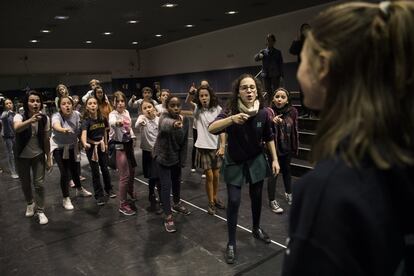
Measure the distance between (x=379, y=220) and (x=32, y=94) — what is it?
3914mm

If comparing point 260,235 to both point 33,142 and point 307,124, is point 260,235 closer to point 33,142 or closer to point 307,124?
point 33,142

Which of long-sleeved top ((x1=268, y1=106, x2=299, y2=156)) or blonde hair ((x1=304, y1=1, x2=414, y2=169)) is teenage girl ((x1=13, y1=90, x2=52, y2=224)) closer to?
long-sleeved top ((x1=268, y1=106, x2=299, y2=156))

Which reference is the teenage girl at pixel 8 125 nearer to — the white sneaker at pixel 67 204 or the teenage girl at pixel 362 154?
the white sneaker at pixel 67 204

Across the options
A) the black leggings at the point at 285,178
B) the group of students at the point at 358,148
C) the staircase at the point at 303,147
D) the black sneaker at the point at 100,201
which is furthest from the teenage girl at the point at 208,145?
the group of students at the point at 358,148

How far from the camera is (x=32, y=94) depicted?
3.71 metres

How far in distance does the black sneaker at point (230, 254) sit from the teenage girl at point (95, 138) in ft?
7.17

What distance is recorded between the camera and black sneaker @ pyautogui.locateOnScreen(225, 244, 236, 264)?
2.89 m

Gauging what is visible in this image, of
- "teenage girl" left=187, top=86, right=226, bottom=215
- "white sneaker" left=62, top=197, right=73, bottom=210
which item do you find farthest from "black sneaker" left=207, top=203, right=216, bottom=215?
"white sneaker" left=62, top=197, right=73, bottom=210

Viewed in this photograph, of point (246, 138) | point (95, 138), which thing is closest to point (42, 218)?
point (95, 138)

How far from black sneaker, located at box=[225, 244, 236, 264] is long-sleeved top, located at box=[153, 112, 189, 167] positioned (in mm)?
1079

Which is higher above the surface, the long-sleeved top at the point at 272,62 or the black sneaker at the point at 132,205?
the long-sleeved top at the point at 272,62

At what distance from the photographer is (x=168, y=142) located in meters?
3.51

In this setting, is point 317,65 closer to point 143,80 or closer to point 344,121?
point 344,121

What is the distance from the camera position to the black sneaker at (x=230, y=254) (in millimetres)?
2893
